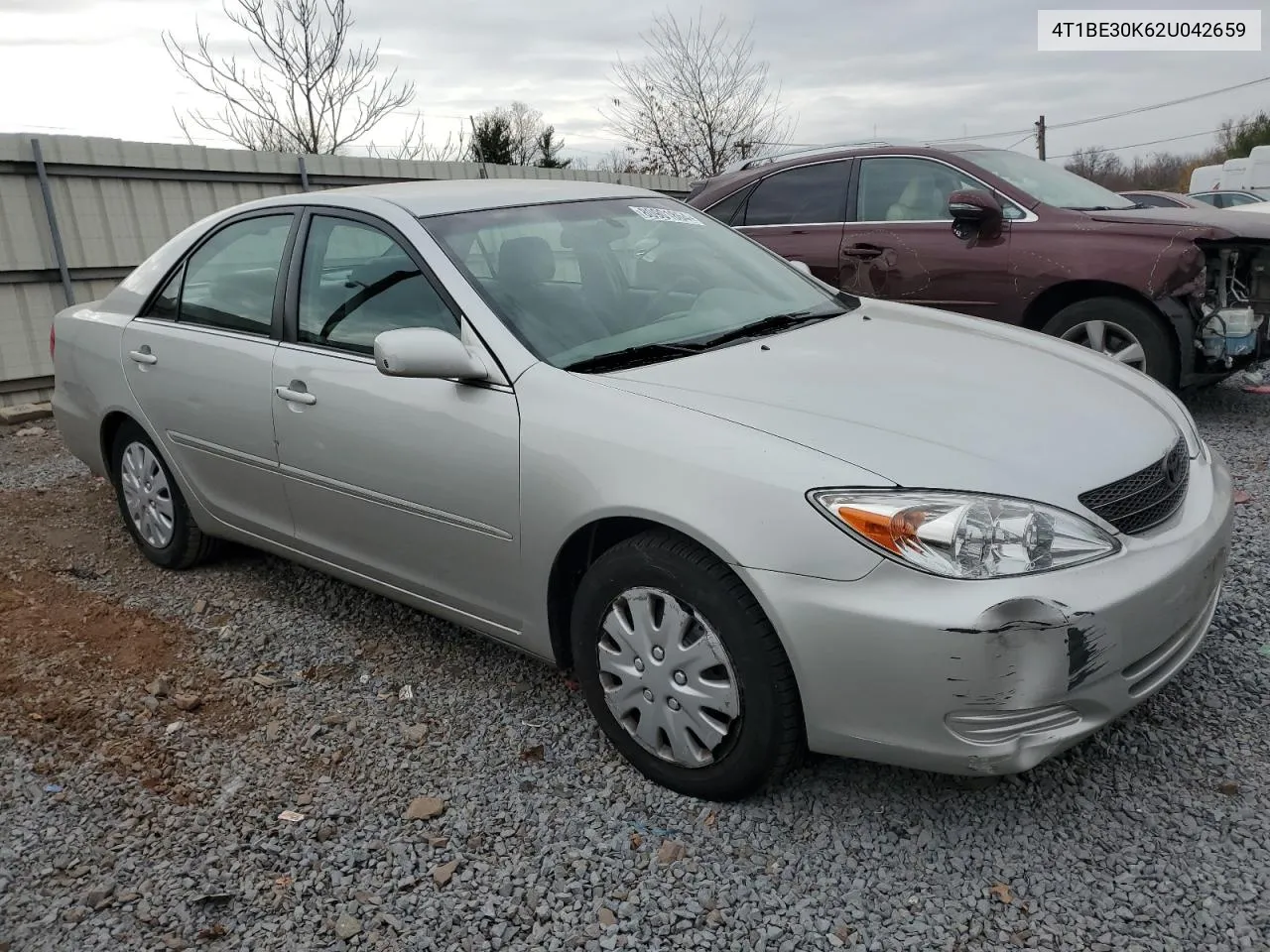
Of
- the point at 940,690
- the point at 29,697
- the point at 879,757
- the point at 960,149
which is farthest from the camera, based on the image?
the point at 960,149

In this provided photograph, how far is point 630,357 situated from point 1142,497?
4.53ft

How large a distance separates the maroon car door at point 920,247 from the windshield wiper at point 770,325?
287 centimetres

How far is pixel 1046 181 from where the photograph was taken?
6426 mm

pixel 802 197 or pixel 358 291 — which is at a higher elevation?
pixel 802 197

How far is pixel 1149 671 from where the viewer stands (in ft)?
7.97

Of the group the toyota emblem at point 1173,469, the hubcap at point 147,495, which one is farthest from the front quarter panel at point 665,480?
the hubcap at point 147,495

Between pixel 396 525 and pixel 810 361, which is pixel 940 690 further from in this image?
pixel 396 525

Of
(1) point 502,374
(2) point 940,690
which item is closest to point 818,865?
(2) point 940,690

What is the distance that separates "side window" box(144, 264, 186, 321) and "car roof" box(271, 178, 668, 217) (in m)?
0.65

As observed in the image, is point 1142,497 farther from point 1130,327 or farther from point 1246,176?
point 1246,176

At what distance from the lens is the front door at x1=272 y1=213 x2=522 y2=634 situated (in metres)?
2.93

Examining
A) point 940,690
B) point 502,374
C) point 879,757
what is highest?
point 502,374

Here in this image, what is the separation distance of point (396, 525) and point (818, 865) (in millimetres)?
1623

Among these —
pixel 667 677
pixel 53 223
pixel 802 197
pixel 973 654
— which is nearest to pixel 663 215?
pixel 667 677
